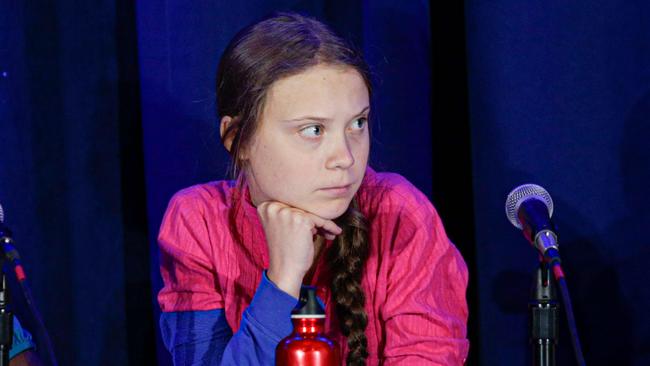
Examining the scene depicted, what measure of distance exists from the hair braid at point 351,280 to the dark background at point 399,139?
16.9 inches

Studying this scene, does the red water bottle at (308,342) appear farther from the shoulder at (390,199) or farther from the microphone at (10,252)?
the shoulder at (390,199)

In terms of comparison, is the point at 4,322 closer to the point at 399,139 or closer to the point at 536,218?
the point at 536,218

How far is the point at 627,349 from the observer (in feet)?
6.49

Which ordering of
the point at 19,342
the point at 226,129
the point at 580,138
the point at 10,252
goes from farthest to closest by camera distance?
the point at 580,138 → the point at 19,342 → the point at 226,129 → the point at 10,252

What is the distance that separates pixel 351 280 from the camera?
1631 mm

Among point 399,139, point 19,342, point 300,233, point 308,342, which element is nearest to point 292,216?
point 300,233

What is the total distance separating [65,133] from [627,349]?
1419mm

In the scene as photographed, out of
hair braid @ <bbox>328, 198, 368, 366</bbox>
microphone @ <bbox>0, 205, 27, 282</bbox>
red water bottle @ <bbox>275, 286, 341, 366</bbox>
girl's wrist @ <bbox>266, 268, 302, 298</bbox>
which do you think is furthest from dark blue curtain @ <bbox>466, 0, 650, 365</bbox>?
microphone @ <bbox>0, 205, 27, 282</bbox>

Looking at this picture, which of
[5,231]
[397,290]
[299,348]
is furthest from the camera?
[397,290]

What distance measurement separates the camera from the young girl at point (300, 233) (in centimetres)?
146

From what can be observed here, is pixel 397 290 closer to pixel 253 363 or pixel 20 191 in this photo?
pixel 253 363

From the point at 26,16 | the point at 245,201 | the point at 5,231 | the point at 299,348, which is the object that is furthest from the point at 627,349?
the point at 26,16

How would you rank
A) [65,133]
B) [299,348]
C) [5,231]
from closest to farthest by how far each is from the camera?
[299,348]
[5,231]
[65,133]

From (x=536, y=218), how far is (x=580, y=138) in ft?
2.61
